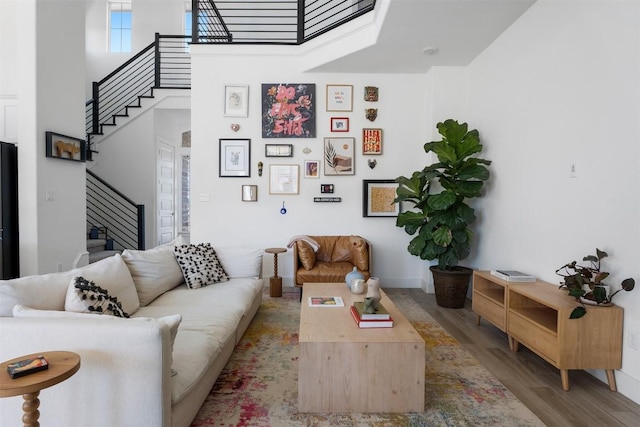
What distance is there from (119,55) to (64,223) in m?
5.32

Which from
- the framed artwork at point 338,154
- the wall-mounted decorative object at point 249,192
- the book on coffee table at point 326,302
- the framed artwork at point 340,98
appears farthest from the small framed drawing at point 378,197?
the book on coffee table at point 326,302

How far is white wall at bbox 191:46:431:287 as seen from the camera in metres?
4.55

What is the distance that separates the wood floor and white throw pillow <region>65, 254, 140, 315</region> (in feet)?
8.57

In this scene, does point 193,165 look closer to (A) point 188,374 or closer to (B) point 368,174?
(B) point 368,174

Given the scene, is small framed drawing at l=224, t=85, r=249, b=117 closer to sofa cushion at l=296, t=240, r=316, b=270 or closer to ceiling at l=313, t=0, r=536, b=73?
ceiling at l=313, t=0, r=536, b=73

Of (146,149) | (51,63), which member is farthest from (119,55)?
(51,63)

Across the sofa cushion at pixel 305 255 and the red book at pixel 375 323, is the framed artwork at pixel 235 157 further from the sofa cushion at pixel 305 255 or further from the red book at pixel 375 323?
the red book at pixel 375 323

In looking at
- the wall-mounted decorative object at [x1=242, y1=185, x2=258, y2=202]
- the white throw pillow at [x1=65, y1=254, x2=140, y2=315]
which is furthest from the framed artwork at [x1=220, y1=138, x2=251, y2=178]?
the white throw pillow at [x1=65, y1=254, x2=140, y2=315]

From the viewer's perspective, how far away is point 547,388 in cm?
214

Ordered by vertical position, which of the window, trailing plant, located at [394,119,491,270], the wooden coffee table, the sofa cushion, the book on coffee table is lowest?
the wooden coffee table

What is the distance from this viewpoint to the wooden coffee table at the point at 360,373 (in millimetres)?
1822

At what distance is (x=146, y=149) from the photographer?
650cm

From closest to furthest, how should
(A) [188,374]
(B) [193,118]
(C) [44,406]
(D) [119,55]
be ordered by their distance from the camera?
(C) [44,406] < (A) [188,374] < (B) [193,118] < (D) [119,55]

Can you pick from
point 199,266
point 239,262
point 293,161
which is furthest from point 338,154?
point 199,266
